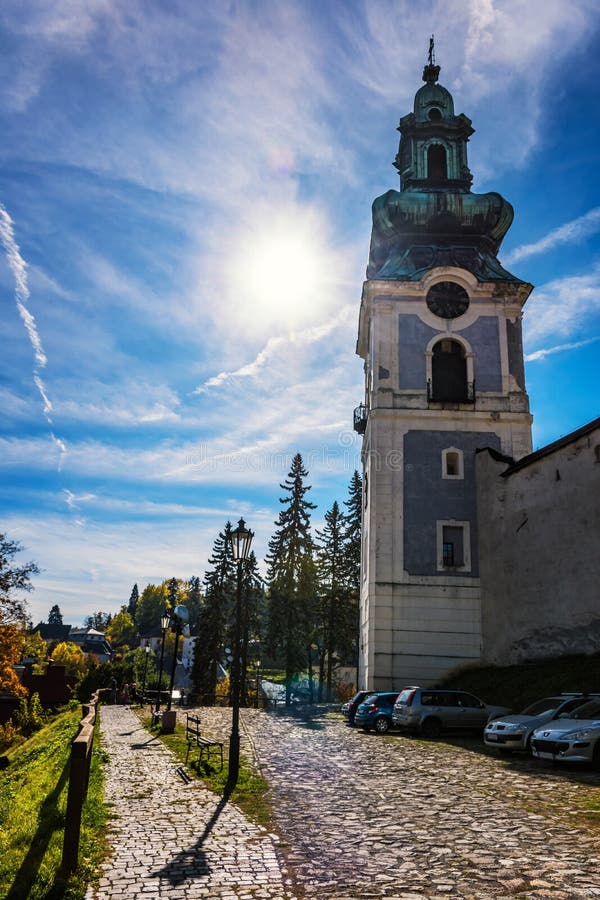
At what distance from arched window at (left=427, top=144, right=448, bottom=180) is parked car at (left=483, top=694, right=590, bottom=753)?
30.5 metres

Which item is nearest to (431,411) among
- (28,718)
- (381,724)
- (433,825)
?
(381,724)

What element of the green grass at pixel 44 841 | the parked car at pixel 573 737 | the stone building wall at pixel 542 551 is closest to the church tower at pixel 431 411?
the stone building wall at pixel 542 551

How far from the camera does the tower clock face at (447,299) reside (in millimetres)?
33469

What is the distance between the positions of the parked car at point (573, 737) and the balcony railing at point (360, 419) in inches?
894

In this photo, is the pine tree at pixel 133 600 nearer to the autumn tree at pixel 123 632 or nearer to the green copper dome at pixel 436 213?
the autumn tree at pixel 123 632

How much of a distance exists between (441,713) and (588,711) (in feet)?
20.6

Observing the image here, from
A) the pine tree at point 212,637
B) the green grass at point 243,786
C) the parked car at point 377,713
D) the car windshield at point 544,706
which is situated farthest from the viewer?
the pine tree at point 212,637

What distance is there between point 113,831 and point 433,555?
23397mm

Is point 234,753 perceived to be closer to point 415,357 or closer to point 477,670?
point 477,670

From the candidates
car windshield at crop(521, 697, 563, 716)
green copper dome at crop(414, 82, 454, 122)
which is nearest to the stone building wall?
car windshield at crop(521, 697, 563, 716)

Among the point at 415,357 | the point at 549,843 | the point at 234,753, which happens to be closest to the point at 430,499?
the point at 415,357

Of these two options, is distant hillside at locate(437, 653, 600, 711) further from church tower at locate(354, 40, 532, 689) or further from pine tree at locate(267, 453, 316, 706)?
pine tree at locate(267, 453, 316, 706)

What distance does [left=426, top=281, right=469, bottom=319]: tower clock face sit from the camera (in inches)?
1318

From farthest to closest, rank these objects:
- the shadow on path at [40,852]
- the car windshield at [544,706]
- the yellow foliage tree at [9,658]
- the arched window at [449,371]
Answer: the yellow foliage tree at [9,658] < the arched window at [449,371] < the car windshield at [544,706] < the shadow on path at [40,852]
